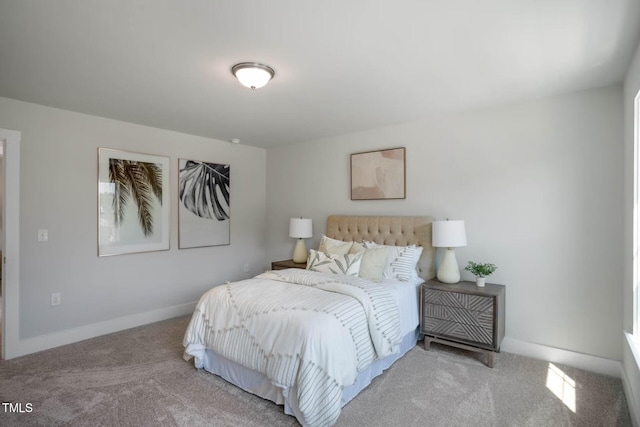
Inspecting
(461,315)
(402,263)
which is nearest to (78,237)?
(402,263)

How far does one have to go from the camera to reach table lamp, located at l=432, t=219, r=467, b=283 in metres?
3.21

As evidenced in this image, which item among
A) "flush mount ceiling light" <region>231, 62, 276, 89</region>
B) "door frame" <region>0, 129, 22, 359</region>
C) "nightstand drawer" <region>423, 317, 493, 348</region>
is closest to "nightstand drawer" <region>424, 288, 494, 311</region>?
"nightstand drawer" <region>423, 317, 493, 348</region>

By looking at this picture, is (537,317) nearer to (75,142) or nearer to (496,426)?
(496,426)

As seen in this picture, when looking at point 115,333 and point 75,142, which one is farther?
point 115,333

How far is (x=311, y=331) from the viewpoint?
2131mm

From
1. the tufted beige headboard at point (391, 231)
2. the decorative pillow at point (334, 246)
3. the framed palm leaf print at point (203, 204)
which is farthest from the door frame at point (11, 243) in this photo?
the tufted beige headboard at point (391, 231)

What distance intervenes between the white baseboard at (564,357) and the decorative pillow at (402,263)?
1104 millimetres

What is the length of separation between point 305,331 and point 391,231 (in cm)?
209

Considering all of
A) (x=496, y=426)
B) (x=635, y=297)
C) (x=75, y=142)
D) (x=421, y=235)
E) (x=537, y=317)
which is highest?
(x=75, y=142)

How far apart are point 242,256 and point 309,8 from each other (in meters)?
4.00

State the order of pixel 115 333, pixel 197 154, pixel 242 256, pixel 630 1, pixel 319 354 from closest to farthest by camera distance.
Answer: pixel 630 1 → pixel 319 354 → pixel 115 333 → pixel 197 154 → pixel 242 256

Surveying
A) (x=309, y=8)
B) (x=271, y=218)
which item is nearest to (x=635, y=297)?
(x=309, y=8)

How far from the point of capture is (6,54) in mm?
2219

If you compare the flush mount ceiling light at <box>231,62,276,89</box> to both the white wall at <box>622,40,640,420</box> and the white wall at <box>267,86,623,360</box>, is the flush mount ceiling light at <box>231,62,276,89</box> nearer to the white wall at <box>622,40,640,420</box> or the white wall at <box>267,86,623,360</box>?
the white wall at <box>267,86,623,360</box>
